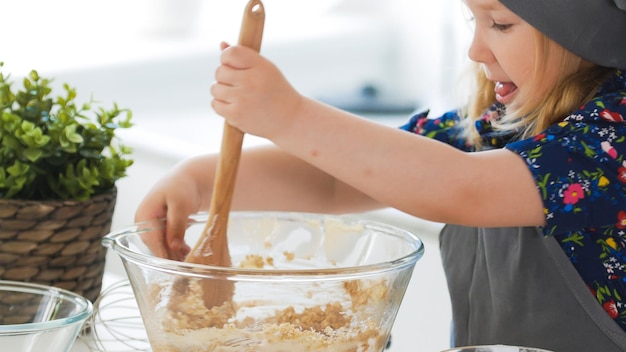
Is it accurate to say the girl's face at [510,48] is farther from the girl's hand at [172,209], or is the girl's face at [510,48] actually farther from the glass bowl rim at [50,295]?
the glass bowl rim at [50,295]

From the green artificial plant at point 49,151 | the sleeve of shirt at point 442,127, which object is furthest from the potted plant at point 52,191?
the sleeve of shirt at point 442,127

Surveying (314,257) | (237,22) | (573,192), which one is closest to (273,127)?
(314,257)

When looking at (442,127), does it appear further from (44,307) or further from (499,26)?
(44,307)

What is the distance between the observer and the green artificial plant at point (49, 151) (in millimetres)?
909

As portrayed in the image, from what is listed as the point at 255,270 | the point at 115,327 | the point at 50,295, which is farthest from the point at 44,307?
the point at 255,270

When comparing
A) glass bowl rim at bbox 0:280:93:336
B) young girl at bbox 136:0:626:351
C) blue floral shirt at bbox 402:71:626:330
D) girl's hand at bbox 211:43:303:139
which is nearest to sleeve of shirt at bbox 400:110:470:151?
young girl at bbox 136:0:626:351

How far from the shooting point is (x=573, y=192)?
83 centimetres

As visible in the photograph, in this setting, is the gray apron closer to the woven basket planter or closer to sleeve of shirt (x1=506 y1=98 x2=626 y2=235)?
sleeve of shirt (x1=506 y1=98 x2=626 y2=235)

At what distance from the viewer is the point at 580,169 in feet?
2.72

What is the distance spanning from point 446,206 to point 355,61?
1953 millimetres

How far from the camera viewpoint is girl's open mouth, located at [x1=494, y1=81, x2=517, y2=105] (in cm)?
96

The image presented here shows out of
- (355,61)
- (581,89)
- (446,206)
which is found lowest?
(355,61)

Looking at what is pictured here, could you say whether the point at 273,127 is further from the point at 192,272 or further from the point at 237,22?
the point at 237,22

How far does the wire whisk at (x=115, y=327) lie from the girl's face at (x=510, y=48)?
412 millimetres
